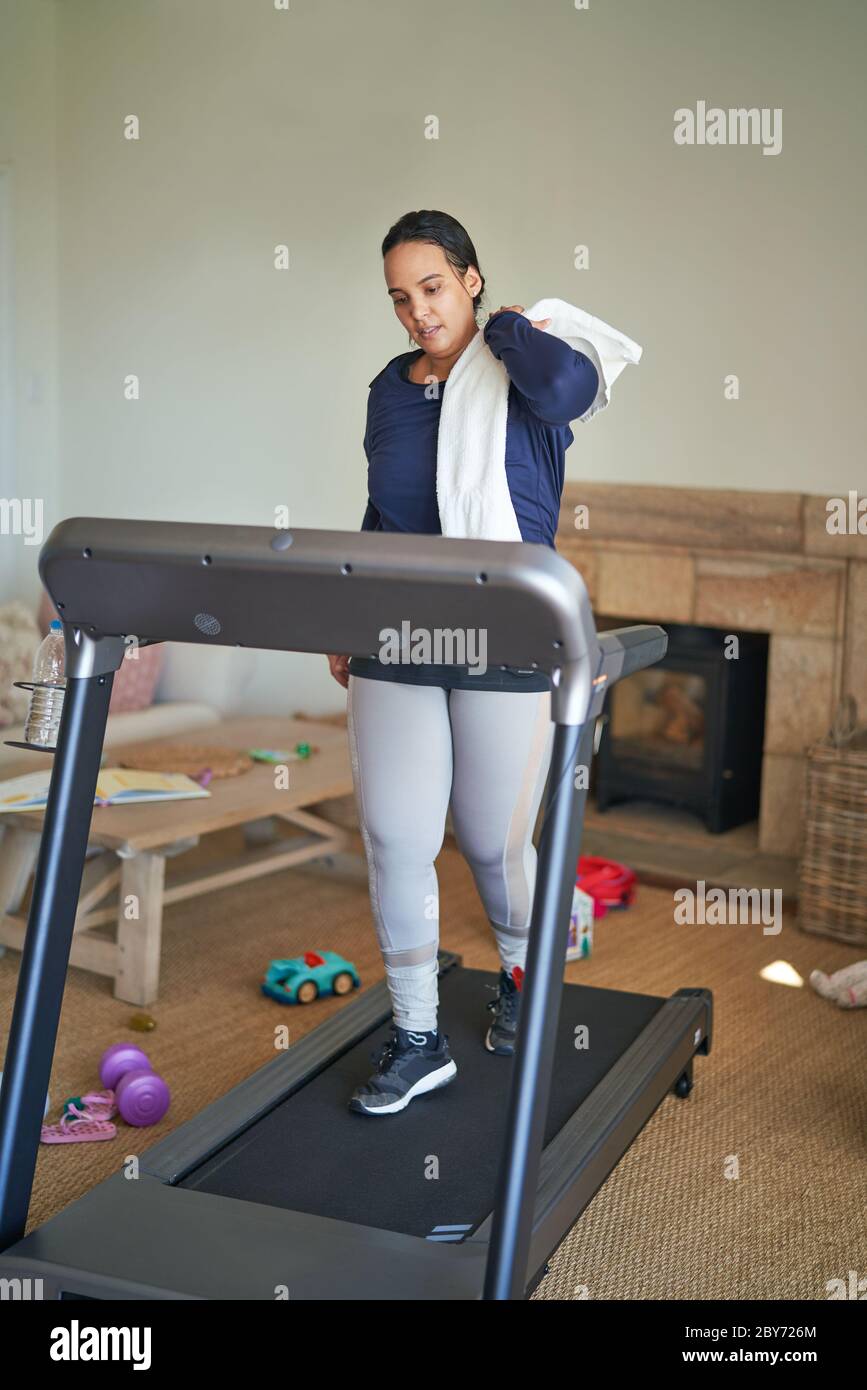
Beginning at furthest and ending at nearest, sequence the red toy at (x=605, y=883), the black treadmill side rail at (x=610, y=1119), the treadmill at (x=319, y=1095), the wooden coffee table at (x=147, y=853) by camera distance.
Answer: the red toy at (x=605, y=883) < the wooden coffee table at (x=147, y=853) < the black treadmill side rail at (x=610, y=1119) < the treadmill at (x=319, y=1095)

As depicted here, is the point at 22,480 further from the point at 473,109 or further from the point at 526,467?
the point at 526,467

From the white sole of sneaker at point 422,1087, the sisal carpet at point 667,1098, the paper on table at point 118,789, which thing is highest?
the paper on table at point 118,789

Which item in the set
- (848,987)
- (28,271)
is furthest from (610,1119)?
(28,271)

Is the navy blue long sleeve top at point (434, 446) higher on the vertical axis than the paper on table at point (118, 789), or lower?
higher

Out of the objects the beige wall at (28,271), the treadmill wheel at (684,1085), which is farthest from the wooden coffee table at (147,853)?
the beige wall at (28,271)

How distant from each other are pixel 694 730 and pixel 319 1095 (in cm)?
248

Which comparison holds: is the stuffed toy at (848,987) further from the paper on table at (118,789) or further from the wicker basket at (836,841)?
the paper on table at (118,789)

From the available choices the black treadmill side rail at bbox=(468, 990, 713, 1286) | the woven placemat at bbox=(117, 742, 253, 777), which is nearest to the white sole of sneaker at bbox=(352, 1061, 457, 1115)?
the black treadmill side rail at bbox=(468, 990, 713, 1286)

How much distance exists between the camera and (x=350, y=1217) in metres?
1.91

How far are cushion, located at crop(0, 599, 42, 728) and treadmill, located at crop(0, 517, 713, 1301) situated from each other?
2050mm

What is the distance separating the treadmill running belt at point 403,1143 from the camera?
1.96m

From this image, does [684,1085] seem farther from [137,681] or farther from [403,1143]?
[137,681]

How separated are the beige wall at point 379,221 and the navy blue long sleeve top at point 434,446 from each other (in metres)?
2.02

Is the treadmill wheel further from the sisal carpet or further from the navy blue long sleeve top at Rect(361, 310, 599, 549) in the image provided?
the navy blue long sleeve top at Rect(361, 310, 599, 549)
